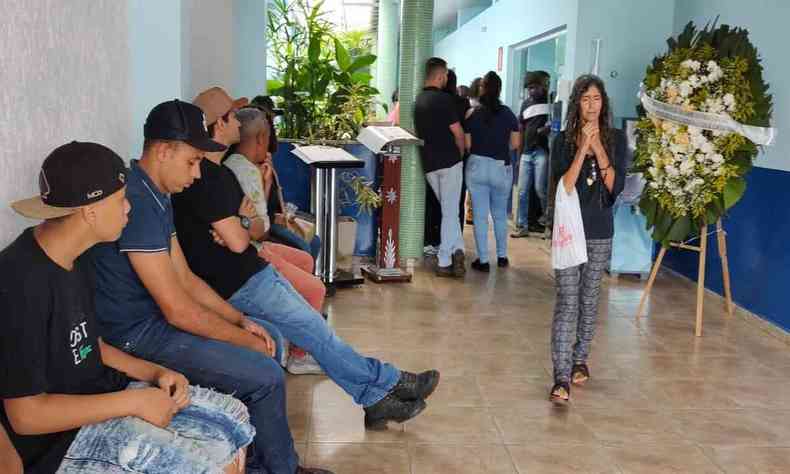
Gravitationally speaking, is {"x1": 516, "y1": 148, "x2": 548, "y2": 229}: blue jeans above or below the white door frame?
below

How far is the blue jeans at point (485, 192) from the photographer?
6855 mm

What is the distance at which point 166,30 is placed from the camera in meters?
3.78

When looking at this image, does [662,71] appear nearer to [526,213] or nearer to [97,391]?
[526,213]

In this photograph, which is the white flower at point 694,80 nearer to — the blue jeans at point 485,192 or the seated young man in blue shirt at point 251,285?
the blue jeans at point 485,192

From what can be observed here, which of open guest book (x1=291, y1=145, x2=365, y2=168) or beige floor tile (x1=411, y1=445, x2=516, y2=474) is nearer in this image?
beige floor tile (x1=411, y1=445, x2=516, y2=474)

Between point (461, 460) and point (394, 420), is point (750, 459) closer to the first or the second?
point (461, 460)

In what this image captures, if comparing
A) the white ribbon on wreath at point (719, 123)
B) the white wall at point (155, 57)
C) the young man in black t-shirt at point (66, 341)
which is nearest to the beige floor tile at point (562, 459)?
the young man in black t-shirt at point (66, 341)

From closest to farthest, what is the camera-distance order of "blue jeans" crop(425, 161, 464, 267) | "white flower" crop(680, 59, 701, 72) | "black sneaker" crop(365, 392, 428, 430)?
"black sneaker" crop(365, 392, 428, 430) < "white flower" crop(680, 59, 701, 72) < "blue jeans" crop(425, 161, 464, 267)

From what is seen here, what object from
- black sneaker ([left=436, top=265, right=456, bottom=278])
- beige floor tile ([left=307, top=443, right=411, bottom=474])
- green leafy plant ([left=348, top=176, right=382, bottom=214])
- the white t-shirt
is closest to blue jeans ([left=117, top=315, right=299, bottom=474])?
beige floor tile ([left=307, top=443, right=411, bottom=474])

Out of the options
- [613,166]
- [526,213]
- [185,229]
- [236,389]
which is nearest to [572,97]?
[613,166]

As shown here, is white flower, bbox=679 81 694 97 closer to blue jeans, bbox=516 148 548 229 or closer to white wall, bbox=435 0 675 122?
white wall, bbox=435 0 675 122

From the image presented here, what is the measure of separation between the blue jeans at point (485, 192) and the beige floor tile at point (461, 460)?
3.61 metres

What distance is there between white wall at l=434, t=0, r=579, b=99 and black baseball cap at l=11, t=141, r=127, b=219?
230 inches

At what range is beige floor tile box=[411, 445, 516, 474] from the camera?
3229mm
